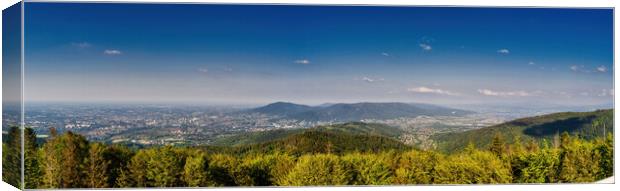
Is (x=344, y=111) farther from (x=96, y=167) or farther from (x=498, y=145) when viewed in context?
(x=96, y=167)

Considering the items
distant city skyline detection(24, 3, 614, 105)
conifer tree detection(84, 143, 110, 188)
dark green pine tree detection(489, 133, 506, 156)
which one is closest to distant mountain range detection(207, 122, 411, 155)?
distant city skyline detection(24, 3, 614, 105)

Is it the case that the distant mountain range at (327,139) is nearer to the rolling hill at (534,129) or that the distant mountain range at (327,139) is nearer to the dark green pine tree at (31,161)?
the rolling hill at (534,129)

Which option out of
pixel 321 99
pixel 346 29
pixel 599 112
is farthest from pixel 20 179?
pixel 599 112

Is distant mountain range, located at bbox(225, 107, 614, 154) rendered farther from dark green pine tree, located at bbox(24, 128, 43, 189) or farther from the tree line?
dark green pine tree, located at bbox(24, 128, 43, 189)

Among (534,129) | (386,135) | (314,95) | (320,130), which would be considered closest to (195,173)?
(320,130)

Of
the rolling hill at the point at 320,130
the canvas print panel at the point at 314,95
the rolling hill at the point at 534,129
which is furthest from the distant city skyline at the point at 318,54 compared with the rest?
the rolling hill at the point at 320,130
